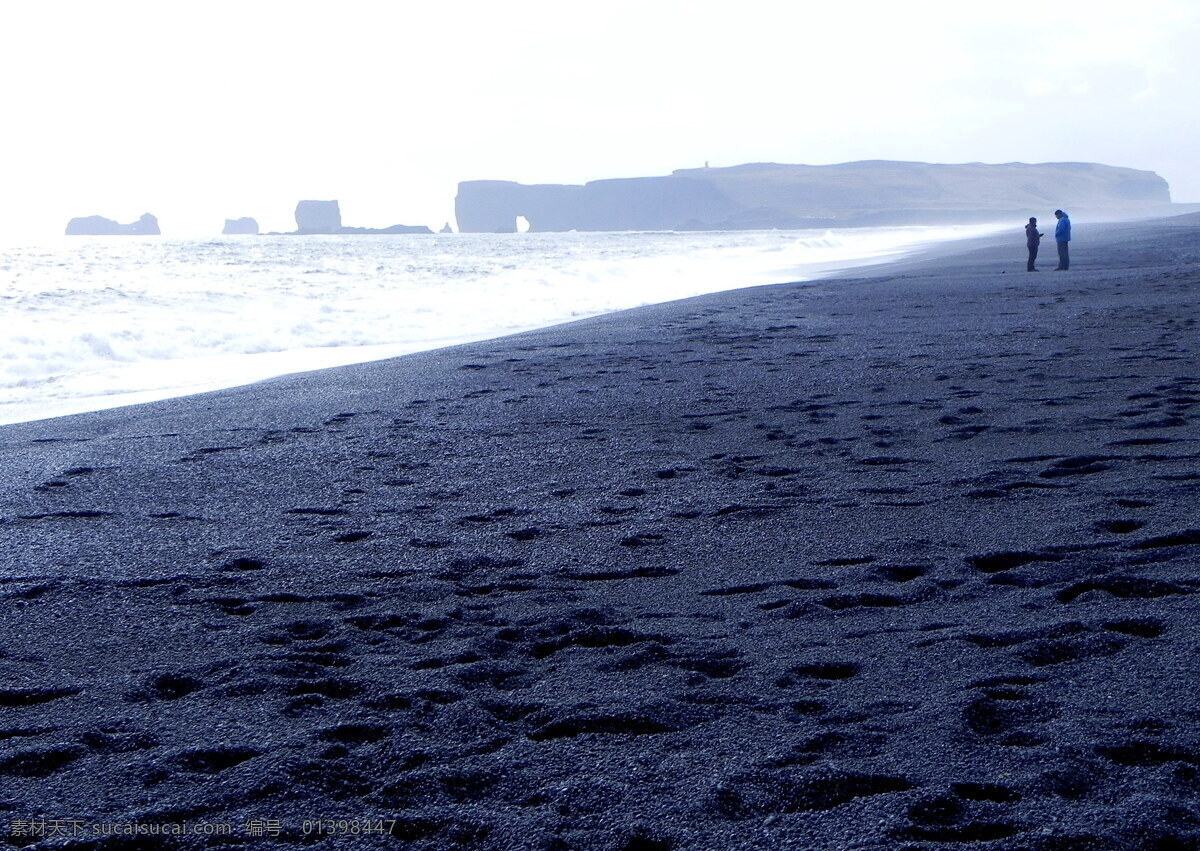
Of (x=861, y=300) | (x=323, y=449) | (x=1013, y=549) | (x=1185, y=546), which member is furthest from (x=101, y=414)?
(x=861, y=300)

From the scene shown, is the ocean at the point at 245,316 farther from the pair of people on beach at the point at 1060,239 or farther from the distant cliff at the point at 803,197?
the distant cliff at the point at 803,197

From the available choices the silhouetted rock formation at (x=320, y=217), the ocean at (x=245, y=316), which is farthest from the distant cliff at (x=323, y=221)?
the ocean at (x=245, y=316)

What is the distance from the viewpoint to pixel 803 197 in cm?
16162

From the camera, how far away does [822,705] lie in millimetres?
2693

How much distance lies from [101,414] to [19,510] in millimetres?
2858

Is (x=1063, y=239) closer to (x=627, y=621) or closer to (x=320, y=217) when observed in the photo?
(x=627, y=621)

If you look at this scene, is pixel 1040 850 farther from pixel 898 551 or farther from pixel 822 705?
pixel 898 551

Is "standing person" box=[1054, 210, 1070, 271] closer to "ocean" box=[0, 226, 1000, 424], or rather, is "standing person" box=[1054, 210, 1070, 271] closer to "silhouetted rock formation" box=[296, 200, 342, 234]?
"ocean" box=[0, 226, 1000, 424]

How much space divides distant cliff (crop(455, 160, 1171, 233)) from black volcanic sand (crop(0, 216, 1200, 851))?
12339 centimetres

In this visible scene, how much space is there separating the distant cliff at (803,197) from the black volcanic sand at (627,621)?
123 m

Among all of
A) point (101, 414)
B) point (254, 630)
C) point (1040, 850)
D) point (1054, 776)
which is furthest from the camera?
point (101, 414)

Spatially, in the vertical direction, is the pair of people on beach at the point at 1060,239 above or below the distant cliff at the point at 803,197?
below

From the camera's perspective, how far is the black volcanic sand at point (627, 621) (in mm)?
2301

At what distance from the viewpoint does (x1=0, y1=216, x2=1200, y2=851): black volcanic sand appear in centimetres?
230
